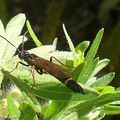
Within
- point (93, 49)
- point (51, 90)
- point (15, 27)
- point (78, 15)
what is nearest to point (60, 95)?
point (51, 90)

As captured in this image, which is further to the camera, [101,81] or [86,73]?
[101,81]

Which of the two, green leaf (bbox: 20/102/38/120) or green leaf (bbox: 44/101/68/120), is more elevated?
green leaf (bbox: 20/102/38/120)

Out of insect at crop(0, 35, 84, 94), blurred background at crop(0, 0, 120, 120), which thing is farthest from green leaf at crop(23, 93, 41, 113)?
blurred background at crop(0, 0, 120, 120)

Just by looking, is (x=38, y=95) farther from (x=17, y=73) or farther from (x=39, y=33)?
(x=39, y=33)

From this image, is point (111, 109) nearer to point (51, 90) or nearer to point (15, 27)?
point (51, 90)

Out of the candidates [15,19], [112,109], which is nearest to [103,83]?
[112,109]

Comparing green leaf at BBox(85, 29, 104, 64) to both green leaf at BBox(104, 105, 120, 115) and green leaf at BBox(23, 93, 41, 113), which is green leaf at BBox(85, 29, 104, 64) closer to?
green leaf at BBox(104, 105, 120, 115)
